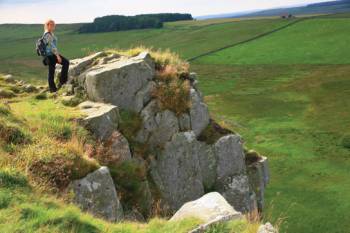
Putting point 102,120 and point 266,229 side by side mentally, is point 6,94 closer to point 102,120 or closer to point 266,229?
point 102,120

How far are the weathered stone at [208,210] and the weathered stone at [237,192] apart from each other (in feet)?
31.4

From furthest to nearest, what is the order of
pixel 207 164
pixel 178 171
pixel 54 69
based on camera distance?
pixel 54 69
pixel 207 164
pixel 178 171

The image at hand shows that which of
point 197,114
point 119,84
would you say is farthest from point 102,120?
point 197,114

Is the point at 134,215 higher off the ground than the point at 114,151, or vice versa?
the point at 114,151

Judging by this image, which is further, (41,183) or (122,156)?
(122,156)

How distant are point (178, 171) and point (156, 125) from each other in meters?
2.44

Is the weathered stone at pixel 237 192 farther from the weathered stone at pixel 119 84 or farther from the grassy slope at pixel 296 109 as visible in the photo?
the weathered stone at pixel 119 84

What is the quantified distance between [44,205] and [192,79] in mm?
13931

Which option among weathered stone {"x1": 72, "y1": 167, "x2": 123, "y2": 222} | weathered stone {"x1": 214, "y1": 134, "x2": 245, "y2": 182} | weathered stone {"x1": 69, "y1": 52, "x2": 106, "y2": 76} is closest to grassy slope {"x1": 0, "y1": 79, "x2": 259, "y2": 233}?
weathered stone {"x1": 72, "y1": 167, "x2": 123, "y2": 222}

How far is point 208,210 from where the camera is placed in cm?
1320

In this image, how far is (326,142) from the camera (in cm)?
6994

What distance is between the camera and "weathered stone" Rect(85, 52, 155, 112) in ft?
72.6

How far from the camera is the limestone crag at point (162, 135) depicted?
68.9 feet

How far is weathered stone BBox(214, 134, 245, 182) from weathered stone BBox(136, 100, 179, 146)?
2812 mm
